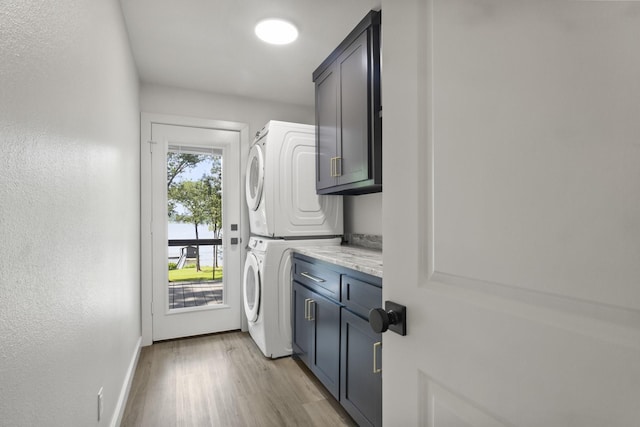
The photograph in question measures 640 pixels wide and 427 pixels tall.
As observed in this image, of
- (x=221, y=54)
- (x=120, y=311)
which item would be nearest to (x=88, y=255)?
(x=120, y=311)

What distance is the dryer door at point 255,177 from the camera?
2.81 meters

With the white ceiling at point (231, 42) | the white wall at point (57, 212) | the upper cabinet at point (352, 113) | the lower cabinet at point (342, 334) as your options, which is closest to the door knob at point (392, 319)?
the lower cabinet at point (342, 334)

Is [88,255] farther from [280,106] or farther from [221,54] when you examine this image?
[280,106]

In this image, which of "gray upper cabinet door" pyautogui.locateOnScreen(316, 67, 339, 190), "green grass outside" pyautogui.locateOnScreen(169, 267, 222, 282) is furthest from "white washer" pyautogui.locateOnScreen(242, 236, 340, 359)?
"green grass outside" pyautogui.locateOnScreen(169, 267, 222, 282)

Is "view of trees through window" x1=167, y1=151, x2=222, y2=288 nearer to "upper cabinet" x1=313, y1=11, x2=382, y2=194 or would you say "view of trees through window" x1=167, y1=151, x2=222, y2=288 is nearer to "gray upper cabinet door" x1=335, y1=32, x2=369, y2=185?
"upper cabinet" x1=313, y1=11, x2=382, y2=194

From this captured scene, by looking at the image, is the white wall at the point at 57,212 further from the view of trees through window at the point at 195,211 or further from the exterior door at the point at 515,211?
the view of trees through window at the point at 195,211

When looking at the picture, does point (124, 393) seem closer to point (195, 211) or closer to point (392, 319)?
point (195, 211)

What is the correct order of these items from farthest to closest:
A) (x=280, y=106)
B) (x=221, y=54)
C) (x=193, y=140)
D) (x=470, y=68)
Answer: (x=280, y=106) → (x=193, y=140) → (x=221, y=54) → (x=470, y=68)

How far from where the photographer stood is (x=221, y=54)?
253 cm

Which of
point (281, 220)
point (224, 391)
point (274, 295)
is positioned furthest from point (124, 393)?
point (281, 220)

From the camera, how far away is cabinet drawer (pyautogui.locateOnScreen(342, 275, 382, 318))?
5.11 ft

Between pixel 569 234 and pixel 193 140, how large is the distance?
10.9 ft

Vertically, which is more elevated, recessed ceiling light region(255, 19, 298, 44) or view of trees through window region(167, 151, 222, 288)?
recessed ceiling light region(255, 19, 298, 44)

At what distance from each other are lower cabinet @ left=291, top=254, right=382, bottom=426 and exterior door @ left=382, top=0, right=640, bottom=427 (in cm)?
76
